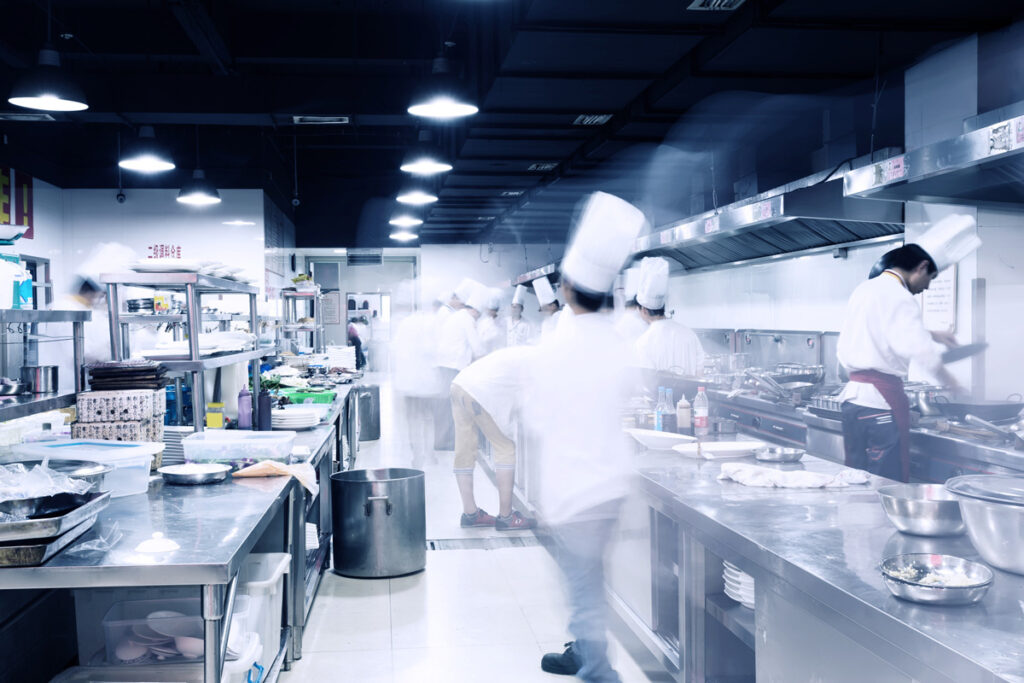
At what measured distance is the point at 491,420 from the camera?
4977mm

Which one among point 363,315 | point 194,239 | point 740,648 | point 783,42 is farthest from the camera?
point 363,315

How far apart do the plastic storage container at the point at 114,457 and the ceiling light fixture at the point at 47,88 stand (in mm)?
2894

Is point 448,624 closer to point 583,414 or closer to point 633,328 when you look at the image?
point 583,414

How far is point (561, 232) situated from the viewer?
13039mm

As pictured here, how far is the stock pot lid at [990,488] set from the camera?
5.96 feet

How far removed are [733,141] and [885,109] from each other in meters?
1.77

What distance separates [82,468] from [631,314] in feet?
18.5

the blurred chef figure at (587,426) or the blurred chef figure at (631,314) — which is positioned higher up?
the blurred chef figure at (631,314)

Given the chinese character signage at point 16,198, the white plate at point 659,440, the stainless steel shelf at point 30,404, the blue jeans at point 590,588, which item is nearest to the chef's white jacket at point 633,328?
the white plate at point 659,440

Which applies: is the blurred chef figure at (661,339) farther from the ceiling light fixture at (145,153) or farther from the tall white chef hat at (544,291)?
the ceiling light fixture at (145,153)

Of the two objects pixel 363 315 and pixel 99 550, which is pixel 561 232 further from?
pixel 99 550

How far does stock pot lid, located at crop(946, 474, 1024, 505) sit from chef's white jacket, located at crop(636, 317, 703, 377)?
4.27m

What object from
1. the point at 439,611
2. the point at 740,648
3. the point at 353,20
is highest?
the point at 353,20

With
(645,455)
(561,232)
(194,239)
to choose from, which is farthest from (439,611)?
(561,232)
